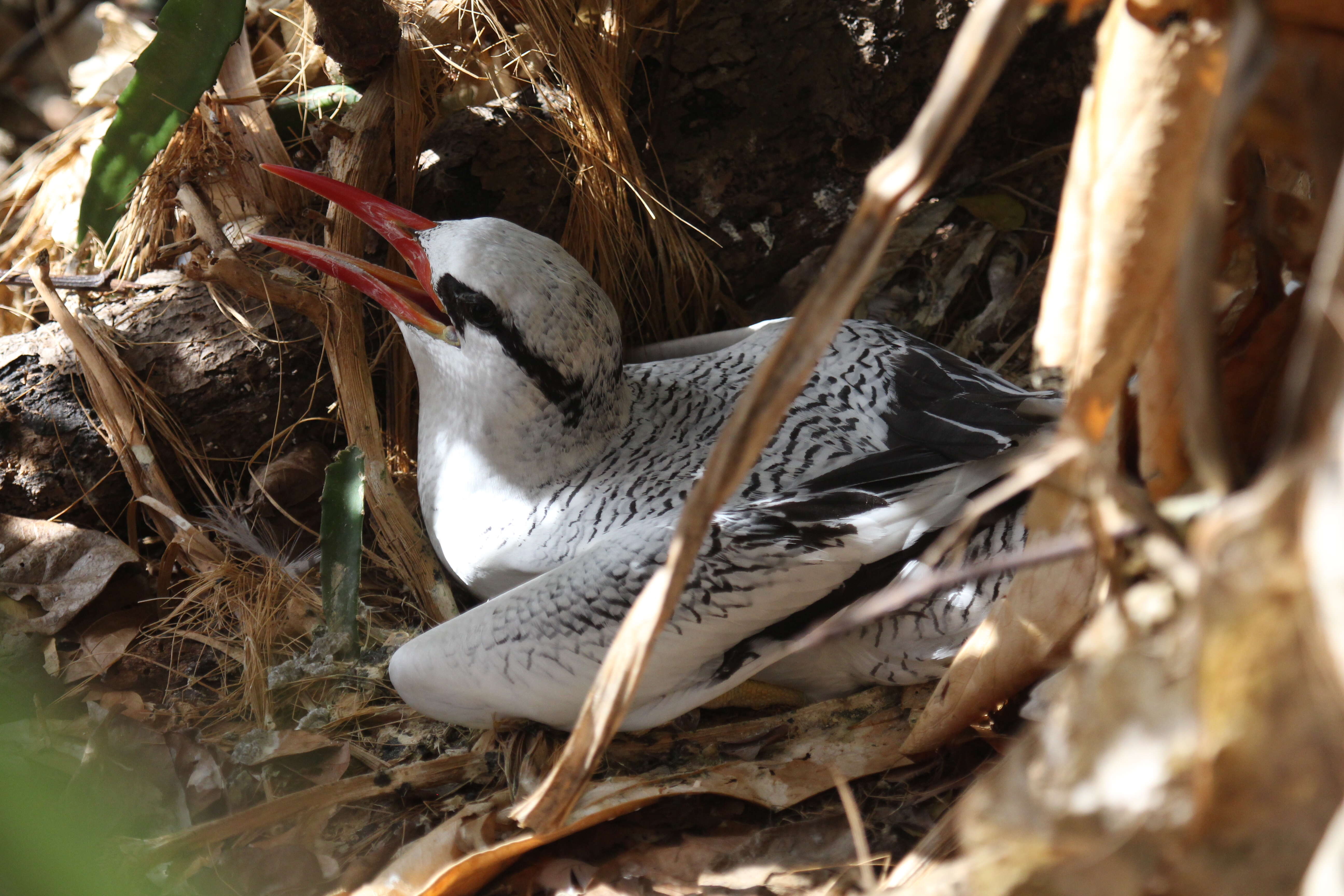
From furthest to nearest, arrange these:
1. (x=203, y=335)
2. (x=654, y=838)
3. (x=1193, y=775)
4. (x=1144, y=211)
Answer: (x=203, y=335), (x=654, y=838), (x=1144, y=211), (x=1193, y=775)

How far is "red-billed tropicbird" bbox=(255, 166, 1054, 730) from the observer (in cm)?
168

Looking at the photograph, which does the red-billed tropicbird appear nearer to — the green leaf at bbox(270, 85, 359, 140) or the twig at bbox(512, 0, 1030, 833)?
the green leaf at bbox(270, 85, 359, 140)

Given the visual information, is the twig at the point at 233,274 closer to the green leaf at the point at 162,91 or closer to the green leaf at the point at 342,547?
the green leaf at the point at 162,91

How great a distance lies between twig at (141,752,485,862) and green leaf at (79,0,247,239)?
1501mm

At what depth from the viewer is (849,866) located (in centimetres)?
152

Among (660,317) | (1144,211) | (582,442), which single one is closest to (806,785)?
(582,442)

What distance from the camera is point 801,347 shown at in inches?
37.3

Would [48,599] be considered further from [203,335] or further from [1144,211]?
[1144,211]

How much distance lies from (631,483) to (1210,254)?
4.71 ft

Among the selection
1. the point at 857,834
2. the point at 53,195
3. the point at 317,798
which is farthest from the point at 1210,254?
the point at 53,195

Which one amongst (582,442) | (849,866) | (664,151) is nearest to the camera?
(849,866)

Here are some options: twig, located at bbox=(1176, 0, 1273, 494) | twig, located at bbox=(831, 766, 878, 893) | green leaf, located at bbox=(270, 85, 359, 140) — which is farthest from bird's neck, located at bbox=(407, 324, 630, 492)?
twig, located at bbox=(1176, 0, 1273, 494)

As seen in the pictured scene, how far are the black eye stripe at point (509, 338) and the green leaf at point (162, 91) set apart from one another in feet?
2.64

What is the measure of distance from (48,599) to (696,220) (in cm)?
191
